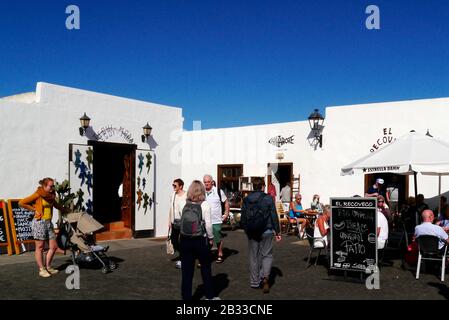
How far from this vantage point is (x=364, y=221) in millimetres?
7031

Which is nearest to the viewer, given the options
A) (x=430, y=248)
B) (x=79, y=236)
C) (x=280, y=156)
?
(x=430, y=248)

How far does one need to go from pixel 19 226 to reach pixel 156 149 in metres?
4.59

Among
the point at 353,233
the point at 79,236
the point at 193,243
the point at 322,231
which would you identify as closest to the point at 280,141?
the point at 322,231

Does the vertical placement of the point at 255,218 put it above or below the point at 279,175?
below

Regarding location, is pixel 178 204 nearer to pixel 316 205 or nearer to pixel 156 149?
pixel 156 149

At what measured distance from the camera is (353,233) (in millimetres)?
7098

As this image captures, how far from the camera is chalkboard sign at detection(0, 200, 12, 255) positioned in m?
9.64

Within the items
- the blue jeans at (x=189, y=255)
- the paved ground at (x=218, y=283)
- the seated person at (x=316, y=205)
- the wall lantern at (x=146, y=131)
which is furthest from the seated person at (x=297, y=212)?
the blue jeans at (x=189, y=255)

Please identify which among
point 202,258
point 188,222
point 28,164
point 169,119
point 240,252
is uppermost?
point 169,119

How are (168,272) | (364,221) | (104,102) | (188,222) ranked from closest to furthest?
(188,222), (364,221), (168,272), (104,102)

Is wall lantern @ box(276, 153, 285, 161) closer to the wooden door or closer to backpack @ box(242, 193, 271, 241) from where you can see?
the wooden door

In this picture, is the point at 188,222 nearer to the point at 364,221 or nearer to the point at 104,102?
the point at 364,221
